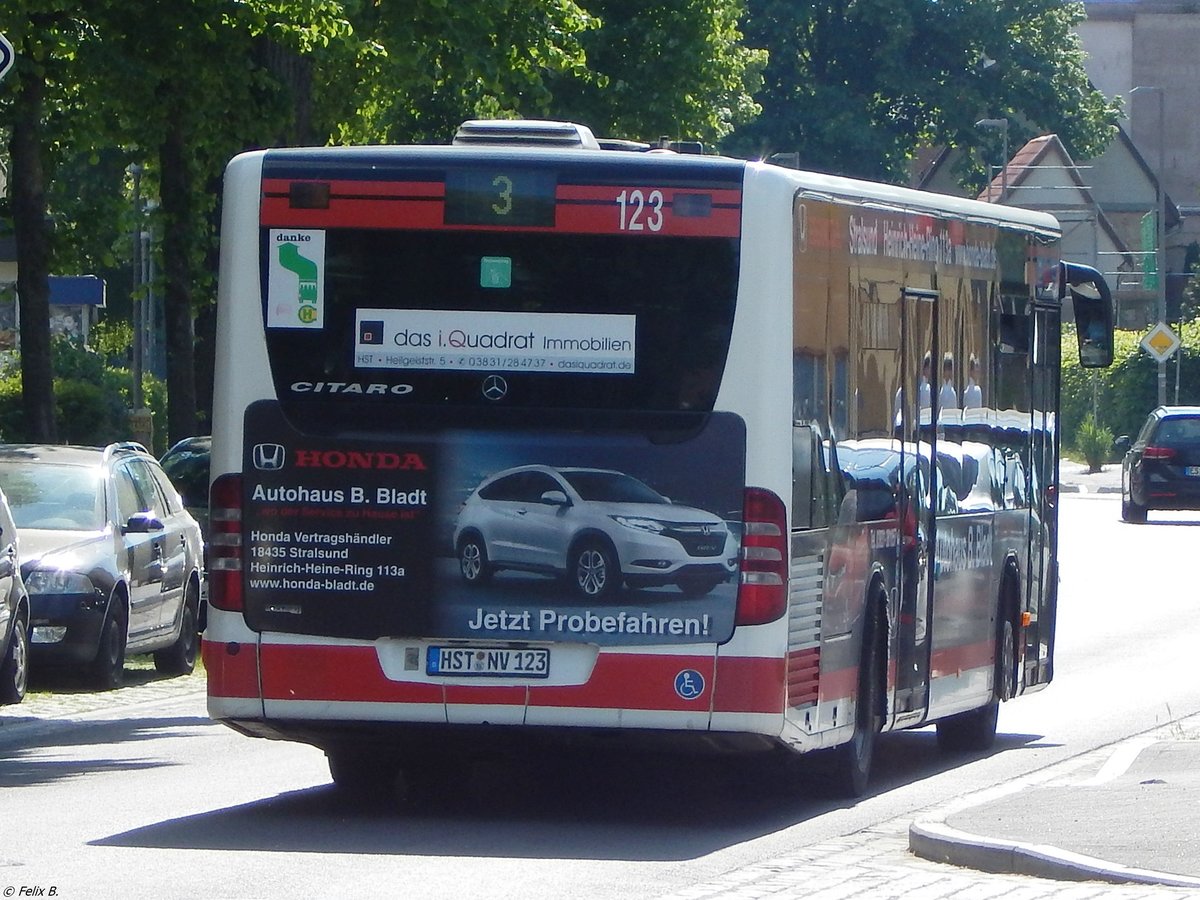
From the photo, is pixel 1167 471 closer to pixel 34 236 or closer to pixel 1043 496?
pixel 34 236

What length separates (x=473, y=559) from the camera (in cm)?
1055

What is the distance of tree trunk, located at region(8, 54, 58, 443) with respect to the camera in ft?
76.8

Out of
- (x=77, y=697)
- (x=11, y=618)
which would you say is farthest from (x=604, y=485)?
(x=77, y=697)

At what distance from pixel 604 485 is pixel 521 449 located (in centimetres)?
36

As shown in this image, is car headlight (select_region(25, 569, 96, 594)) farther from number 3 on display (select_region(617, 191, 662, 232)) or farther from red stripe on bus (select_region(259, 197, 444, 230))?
number 3 on display (select_region(617, 191, 662, 232))

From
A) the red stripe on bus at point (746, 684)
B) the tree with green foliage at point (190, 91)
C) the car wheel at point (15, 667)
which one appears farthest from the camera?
the tree with green foliage at point (190, 91)

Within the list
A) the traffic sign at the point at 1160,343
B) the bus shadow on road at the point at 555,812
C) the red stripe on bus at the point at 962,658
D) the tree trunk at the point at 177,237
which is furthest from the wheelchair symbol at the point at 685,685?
the traffic sign at the point at 1160,343

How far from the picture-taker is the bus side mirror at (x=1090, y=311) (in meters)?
16.2

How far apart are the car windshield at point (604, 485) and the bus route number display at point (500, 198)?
3.38 feet

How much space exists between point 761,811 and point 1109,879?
9.63ft

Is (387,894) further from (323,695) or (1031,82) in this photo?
(1031,82)

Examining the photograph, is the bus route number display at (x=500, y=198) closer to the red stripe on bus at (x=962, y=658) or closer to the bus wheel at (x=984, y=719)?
the red stripe on bus at (x=962, y=658)

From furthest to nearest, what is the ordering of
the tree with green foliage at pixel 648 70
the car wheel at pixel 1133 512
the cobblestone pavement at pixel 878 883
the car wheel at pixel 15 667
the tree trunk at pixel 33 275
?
the tree with green foliage at pixel 648 70 → the car wheel at pixel 1133 512 → the tree trunk at pixel 33 275 → the car wheel at pixel 15 667 → the cobblestone pavement at pixel 878 883

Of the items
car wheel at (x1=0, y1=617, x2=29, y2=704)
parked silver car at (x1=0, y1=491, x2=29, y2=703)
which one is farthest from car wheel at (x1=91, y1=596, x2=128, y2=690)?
car wheel at (x1=0, y1=617, x2=29, y2=704)
